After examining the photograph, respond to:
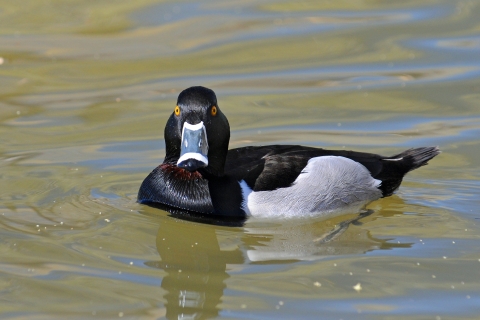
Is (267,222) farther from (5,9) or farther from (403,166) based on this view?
(5,9)

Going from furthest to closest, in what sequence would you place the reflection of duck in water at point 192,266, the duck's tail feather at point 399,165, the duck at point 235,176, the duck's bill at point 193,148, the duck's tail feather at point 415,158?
the duck's tail feather at point 415,158 < the duck's tail feather at point 399,165 < the duck at point 235,176 < the duck's bill at point 193,148 < the reflection of duck in water at point 192,266

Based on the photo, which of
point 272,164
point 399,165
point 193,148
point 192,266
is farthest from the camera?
point 399,165

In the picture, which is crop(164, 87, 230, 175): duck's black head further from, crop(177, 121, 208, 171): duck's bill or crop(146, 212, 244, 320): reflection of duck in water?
crop(146, 212, 244, 320): reflection of duck in water

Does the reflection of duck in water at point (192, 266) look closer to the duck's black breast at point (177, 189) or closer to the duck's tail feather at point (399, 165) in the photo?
the duck's black breast at point (177, 189)

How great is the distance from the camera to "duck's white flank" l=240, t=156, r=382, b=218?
7.01 metres

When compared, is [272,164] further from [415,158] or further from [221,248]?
[415,158]

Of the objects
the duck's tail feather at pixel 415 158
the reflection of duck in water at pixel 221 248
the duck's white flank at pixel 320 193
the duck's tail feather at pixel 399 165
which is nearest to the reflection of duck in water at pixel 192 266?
the reflection of duck in water at pixel 221 248

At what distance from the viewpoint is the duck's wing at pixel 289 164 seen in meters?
7.11

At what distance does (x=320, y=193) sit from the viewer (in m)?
7.25

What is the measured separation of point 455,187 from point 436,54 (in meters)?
4.18

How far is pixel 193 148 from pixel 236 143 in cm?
258

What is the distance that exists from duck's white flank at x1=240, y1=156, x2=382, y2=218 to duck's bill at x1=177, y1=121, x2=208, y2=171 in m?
0.50

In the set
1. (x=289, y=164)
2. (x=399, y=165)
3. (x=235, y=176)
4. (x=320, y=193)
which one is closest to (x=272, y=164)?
(x=289, y=164)

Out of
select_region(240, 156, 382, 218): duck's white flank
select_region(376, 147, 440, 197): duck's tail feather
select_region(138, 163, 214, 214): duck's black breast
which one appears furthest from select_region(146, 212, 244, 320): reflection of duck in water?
select_region(376, 147, 440, 197): duck's tail feather
